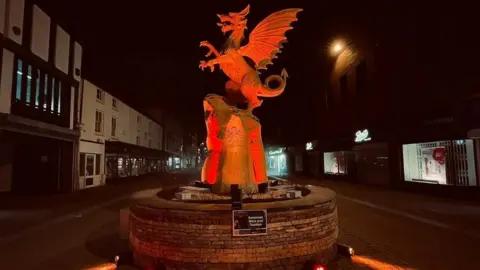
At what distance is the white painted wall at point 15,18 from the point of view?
1454 cm

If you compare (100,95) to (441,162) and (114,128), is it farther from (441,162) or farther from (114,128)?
(441,162)

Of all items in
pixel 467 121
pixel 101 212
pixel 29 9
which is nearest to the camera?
pixel 101 212

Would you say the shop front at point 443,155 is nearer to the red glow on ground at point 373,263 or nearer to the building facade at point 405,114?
the building facade at point 405,114

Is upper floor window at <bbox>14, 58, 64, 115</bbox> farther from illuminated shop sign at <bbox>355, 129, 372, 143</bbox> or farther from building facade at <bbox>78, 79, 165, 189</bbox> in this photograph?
illuminated shop sign at <bbox>355, 129, 372, 143</bbox>

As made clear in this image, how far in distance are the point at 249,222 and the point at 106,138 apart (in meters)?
23.9

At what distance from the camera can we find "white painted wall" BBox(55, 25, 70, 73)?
19.2 metres

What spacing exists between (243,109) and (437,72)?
42.7ft

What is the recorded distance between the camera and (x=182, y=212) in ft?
19.4

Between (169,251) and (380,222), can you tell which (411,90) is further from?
(169,251)

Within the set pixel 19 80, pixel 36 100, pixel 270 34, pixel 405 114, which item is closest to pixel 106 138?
pixel 36 100

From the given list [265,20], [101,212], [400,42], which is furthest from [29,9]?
[400,42]

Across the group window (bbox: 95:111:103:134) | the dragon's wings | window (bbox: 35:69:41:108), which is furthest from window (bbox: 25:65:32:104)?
the dragon's wings

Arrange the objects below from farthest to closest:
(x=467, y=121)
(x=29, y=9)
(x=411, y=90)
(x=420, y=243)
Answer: (x=411, y=90)
(x=29, y=9)
(x=467, y=121)
(x=420, y=243)

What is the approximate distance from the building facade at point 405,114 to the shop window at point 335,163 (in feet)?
0.60
